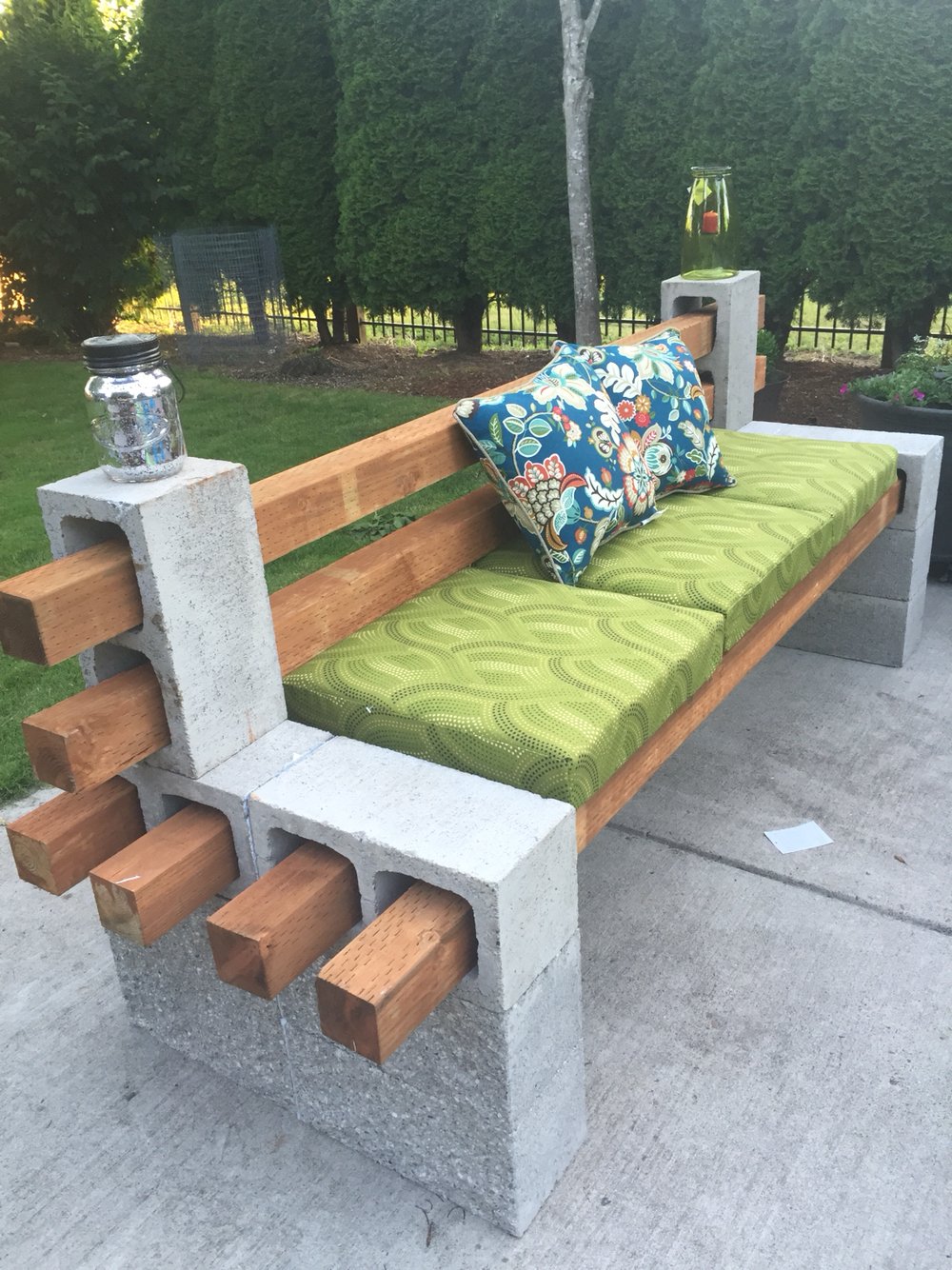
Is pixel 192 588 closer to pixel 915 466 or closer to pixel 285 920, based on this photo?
pixel 285 920

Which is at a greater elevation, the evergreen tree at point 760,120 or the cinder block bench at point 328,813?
the evergreen tree at point 760,120

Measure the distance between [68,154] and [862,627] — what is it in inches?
311

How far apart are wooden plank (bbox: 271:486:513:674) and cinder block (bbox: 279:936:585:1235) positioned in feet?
2.20

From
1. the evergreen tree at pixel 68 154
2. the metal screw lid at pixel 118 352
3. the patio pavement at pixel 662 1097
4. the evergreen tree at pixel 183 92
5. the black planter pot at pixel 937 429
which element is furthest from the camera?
the evergreen tree at pixel 68 154

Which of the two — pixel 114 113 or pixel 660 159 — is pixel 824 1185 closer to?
pixel 660 159

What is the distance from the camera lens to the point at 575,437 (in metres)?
2.56

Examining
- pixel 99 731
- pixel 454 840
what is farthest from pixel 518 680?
pixel 99 731

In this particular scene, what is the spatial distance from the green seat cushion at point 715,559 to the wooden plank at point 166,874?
3.51ft

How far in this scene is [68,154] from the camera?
8906 mm

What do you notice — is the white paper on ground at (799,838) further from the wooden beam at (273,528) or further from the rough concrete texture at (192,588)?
the rough concrete texture at (192,588)

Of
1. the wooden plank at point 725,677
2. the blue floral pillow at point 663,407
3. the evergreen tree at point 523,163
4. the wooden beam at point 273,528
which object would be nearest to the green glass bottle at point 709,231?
the blue floral pillow at point 663,407

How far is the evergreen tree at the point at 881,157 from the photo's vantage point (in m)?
5.43

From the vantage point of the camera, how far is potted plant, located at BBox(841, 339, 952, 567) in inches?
162

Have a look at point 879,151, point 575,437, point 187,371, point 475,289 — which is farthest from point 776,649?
point 187,371
